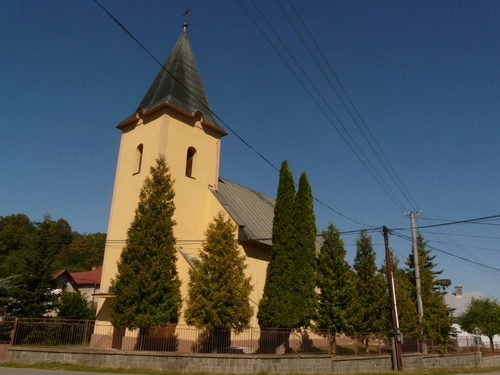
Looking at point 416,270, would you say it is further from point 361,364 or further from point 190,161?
point 190,161

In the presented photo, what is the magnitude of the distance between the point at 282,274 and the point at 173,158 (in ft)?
27.9

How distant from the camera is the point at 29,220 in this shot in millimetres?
85625

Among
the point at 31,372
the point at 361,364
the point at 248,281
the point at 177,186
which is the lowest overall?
the point at 31,372

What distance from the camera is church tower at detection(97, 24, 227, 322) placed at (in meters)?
21.2

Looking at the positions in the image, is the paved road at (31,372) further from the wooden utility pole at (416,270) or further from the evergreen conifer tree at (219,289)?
the wooden utility pole at (416,270)

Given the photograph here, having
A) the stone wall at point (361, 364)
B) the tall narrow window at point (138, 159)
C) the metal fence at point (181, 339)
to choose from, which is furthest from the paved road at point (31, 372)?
the tall narrow window at point (138, 159)

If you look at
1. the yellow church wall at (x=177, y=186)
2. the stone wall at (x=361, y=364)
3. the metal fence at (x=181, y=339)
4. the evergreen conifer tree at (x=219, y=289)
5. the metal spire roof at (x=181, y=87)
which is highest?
the metal spire roof at (x=181, y=87)

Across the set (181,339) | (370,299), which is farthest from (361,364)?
(181,339)

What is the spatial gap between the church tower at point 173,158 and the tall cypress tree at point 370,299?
930 centimetres

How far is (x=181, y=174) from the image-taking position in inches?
854

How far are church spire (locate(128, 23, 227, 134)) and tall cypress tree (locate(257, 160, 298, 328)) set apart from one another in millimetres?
7483

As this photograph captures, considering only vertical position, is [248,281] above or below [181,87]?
below

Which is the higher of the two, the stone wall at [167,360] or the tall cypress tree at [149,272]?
the tall cypress tree at [149,272]

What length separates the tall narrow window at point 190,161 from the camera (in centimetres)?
2269
